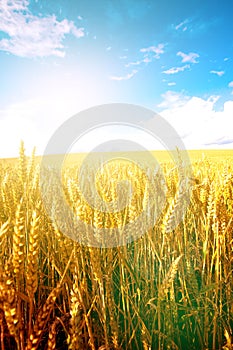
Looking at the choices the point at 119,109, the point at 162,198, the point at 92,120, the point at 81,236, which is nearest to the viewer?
the point at 81,236

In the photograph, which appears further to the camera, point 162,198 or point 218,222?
point 162,198

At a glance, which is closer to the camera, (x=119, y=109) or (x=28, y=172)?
(x=28, y=172)

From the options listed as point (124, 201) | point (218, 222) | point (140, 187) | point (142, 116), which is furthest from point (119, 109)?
point (218, 222)

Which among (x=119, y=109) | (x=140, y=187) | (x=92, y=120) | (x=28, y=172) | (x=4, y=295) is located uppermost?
(x=119, y=109)

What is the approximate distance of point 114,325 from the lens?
78cm

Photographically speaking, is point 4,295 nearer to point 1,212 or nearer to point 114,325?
point 114,325

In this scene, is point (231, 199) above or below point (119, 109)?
below

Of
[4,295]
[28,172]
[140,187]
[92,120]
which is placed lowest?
[4,295]

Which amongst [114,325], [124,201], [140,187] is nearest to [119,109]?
[140,187]

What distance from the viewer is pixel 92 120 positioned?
2.70 m

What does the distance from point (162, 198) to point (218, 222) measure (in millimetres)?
319

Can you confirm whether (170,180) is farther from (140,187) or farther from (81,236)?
(81,236)

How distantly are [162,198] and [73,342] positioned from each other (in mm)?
734

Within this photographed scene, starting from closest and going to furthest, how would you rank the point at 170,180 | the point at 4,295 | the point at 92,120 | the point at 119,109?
the point at 4,295 < the point at 170,180 < the point at 92,120 < the point at 119,109
